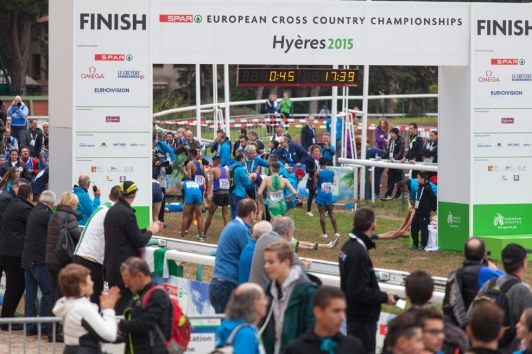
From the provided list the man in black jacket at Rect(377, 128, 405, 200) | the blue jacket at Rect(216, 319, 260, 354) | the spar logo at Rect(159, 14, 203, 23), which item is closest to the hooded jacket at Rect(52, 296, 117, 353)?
the blue jacket at Rect(216, 319, 260, 354)

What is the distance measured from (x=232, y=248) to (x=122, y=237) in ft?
5.18

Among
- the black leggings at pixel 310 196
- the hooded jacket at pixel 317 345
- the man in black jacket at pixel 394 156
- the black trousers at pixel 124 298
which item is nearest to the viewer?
the hooded jacket at pixel 317 345

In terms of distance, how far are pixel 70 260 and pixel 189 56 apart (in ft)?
21.7

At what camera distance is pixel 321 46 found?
57.4 feet

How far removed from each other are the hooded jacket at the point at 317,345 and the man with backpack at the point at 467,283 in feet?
6.22

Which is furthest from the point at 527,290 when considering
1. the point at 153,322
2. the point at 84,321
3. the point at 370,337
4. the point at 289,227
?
the point at 84,321

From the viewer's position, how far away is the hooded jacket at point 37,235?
12031 millimetres

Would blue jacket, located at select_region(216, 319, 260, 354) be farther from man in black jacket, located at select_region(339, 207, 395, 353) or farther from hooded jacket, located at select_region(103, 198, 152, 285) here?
hooded jacket, located at select_region(103, 198, 152, 285)

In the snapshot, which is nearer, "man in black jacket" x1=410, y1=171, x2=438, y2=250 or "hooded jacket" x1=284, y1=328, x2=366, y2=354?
"hooded jacket" x1=284, y1=328, x2=366, y2=354

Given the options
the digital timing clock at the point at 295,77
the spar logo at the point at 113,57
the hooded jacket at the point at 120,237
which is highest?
the spar logo at the point at 113,57

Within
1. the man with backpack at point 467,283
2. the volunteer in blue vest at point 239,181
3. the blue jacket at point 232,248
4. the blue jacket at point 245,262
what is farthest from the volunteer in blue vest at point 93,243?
the volunteer in blue vest at point 239,181

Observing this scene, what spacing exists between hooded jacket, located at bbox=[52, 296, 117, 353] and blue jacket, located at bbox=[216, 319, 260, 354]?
1.40 metres

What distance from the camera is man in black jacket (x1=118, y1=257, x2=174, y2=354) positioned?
7352 millimetres

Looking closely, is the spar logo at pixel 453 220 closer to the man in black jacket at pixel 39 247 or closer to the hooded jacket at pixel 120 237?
the man in black jacket at pixel 39 247
